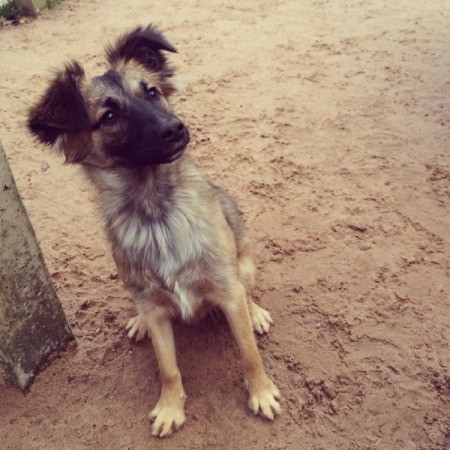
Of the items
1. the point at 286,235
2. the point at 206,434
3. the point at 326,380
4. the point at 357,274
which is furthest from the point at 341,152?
the point at 206,434

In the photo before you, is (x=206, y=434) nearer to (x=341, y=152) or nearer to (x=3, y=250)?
(x=3, y=250)

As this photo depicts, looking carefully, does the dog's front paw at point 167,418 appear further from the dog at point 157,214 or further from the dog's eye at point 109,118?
the dog's eye at point 109,118

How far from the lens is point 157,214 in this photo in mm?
2566

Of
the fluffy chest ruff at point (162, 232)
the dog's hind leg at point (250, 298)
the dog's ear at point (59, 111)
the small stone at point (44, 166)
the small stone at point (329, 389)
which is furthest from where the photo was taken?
the small stone at point (44, 166)

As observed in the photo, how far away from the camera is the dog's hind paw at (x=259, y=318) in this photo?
301 cm

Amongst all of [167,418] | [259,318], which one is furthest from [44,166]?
[167,418]

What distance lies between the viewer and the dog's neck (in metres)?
2.53

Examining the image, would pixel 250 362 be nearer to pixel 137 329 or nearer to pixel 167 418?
pixel 167 418

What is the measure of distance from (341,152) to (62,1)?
7.35 meters

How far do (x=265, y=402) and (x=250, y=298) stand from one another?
0.74 m

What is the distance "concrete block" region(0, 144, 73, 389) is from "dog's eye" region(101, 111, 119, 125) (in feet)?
1.76

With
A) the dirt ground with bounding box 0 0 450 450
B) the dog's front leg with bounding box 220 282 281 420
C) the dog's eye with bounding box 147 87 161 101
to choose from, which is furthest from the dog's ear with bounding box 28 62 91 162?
the dog's front leg with bounding box 220 282 281 420

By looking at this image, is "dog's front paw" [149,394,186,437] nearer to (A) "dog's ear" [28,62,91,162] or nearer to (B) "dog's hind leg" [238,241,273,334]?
(B) "dog's hind leg" [238,241,273,334]

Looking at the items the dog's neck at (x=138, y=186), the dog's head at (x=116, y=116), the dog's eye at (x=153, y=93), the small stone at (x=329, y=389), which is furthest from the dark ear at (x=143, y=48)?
the small stone at (x=329, y=389)
